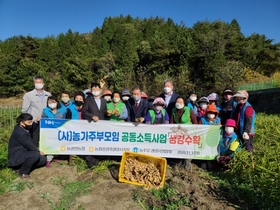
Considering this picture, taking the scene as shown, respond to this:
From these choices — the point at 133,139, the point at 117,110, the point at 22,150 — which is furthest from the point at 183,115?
the point at 22,150

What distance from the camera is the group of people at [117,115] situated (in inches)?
172

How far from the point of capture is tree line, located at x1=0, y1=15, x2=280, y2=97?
807 inches

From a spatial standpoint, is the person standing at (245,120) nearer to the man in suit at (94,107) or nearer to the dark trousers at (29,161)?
the man in suit at (94,107)

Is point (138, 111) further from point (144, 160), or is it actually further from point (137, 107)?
point (144, 160)

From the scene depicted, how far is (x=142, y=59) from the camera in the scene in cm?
2833

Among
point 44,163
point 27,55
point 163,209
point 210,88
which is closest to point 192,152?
point 163,209

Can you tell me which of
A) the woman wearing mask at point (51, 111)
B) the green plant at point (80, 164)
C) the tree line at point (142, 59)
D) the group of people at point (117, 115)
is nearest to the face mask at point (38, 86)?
the group of people at point (117, 115)

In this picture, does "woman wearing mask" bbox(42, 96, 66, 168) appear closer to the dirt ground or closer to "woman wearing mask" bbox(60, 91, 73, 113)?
"woman wearing mask" bbox(60, 91, 73, 113)

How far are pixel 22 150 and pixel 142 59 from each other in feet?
81.7

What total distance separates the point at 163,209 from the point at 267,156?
5.85 feet

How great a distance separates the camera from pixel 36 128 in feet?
16.7

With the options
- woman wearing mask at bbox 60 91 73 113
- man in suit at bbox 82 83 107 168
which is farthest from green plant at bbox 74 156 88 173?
woman wearing mask at bbox 60 91 73 113

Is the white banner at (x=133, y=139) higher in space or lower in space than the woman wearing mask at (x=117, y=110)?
lower

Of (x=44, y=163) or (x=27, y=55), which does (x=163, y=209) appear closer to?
(x=44, y=163)
